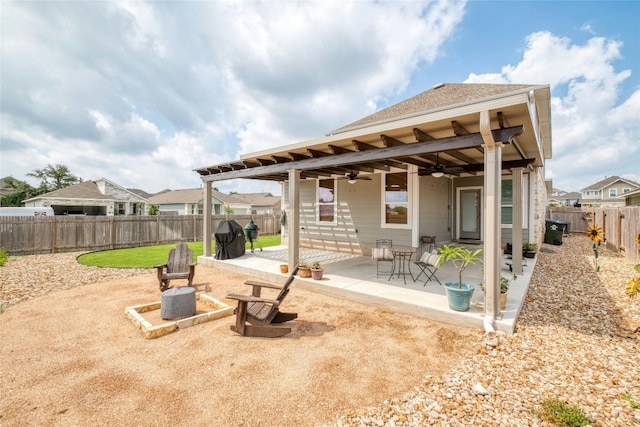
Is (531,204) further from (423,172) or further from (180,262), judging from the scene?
(180,262)

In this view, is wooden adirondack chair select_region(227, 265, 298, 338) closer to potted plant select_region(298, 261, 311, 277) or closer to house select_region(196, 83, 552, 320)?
potted plant select_region(298, 261, 311, 277)

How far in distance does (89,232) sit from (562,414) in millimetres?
15118

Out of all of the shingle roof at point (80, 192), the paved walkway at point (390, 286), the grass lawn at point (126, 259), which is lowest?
the grass lawn at point (126, 259)

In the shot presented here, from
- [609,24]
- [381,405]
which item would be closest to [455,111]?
[381,405]

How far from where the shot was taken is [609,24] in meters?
8.62

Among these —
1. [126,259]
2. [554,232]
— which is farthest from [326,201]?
[554,232]

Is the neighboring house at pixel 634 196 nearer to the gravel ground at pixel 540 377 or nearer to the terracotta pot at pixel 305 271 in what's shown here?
the gravel ground at pixel 540 377

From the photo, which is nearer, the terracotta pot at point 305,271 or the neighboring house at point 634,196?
the terracotta pot at point 305,271

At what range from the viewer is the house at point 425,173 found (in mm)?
3721

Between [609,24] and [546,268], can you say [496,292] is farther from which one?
[609,24]

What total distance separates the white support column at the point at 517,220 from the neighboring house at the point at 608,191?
44.4 meters

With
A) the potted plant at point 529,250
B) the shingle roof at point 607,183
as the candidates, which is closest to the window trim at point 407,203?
the potted plant at point 529,250

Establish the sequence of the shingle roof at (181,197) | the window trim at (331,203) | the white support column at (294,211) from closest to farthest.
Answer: the white support column at (294,211) < the window trim at (331,203) < the shingle roof at (181,197)

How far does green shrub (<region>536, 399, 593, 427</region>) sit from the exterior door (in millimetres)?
8250
